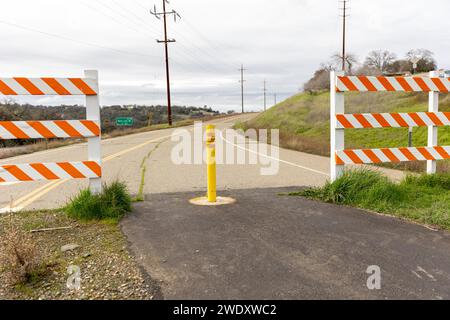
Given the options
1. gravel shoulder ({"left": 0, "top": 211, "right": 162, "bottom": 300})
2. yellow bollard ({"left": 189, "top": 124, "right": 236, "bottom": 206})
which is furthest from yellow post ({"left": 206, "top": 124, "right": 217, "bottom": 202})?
gravel shoulder ({"left": 0, "top": 211, "right": 162, "bottom": 300})

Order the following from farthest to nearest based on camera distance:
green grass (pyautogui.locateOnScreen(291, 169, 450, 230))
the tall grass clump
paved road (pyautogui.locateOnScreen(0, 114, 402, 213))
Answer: paved road (pyautogui.locateOnScreen(0, 114, 402, 213))
the tall grass clump
green grass (pyautogui.locateOnScreen(291, 169, 450, 230))

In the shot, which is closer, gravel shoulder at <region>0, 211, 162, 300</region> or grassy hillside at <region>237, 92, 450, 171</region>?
gravel shoulder at <region>0, 211, 162, 300</region>

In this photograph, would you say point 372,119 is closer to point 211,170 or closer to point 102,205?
point 211,170

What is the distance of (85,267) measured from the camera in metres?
4.07

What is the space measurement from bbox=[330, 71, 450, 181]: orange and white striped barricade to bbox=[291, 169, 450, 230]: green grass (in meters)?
0.28

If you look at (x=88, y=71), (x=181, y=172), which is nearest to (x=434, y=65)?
(x=181, y=172)

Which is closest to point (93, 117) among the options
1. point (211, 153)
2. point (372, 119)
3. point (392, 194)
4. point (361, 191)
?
point (211, 153)

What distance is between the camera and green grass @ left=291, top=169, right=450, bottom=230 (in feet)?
19.5

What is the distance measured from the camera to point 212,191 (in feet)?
21.9

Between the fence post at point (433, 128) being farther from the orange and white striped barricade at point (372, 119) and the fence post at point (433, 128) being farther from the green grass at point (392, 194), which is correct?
the green grass at point (392, 194)

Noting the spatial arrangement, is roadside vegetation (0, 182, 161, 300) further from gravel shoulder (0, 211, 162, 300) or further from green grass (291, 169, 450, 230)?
green grass (291, 169, 450, 230)

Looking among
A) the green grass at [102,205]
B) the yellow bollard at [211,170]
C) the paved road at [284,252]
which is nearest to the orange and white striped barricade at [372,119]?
the paved road at [284,252]

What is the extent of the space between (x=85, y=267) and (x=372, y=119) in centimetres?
537
